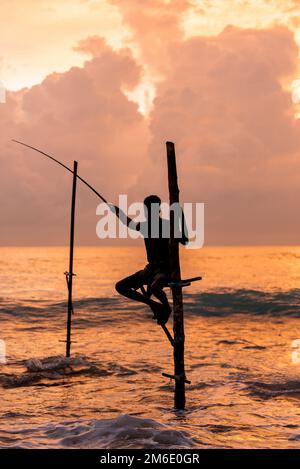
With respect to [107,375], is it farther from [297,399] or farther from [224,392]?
[297,399]

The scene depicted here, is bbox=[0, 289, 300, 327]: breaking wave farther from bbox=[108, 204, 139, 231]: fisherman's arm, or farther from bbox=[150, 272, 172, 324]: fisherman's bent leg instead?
bbox=[108, 204, 139, 231]: fisherman's arm

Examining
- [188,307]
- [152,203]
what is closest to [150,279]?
[152,203]

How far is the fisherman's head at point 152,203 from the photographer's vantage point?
8.97 metres

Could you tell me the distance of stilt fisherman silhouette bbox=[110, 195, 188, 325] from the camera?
9.01 meters

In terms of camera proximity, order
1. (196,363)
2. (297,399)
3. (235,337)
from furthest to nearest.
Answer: (235,337) → (196,363) → (297,399)

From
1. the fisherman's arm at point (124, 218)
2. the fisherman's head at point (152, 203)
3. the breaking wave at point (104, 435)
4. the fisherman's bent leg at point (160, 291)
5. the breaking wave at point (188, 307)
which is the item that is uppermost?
the fisherman's head at point (152, 203)

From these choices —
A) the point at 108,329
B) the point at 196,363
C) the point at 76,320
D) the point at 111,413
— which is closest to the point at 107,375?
the point at 196,363

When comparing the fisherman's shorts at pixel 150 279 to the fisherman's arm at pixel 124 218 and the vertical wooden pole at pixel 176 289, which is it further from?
the fisherman's arm at pixel 124 218

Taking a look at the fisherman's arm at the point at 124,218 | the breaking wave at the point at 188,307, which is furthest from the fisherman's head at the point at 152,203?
the breaking wave at the point at 188,307

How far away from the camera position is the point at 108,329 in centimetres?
2714

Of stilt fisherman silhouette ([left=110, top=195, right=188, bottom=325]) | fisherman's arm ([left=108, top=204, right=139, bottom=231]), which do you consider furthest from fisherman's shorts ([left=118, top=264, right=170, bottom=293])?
fisherman's arm ([left=108, top=204, right=139, bottom=231])

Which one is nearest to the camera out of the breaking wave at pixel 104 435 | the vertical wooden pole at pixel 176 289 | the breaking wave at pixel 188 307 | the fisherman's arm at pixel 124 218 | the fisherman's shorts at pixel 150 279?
the breaking wave at pixel 104 435

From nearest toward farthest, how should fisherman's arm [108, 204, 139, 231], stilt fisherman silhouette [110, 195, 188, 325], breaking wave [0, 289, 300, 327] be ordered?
fisherman's arm [108, 204, 139, 231], stilt fisherman silhouette [110, 195, 188, 325], breaking wave [0, 289, 300, 327]
